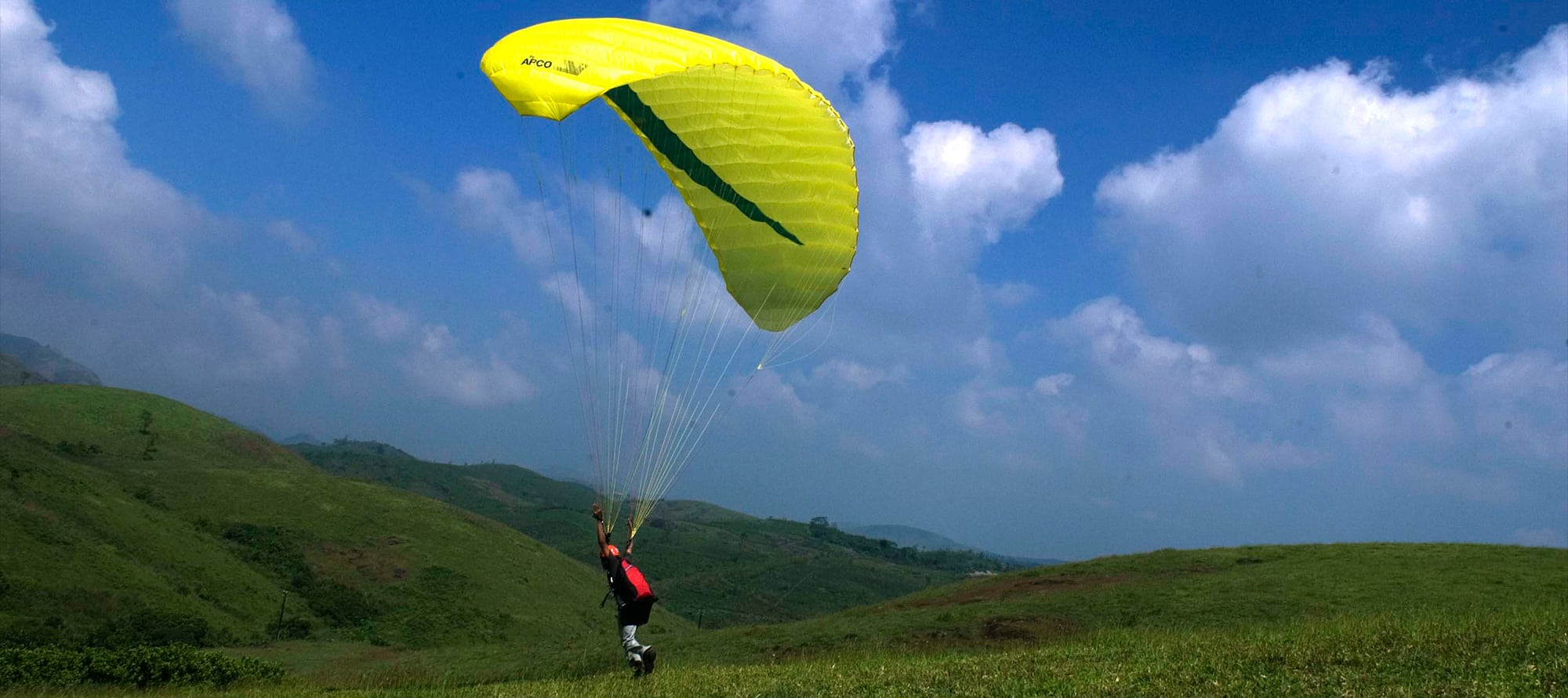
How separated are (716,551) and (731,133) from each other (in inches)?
3663

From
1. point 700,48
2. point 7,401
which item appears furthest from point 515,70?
point 7,401

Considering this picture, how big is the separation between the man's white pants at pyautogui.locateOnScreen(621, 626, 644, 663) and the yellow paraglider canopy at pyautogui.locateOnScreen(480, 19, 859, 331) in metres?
5.06

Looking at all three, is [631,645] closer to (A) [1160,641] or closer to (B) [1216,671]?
(B) [1216,671]

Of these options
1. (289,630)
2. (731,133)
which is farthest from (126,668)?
(289,630)

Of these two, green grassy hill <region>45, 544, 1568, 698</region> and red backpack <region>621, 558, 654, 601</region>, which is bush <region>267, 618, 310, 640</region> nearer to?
green grassy hill <region>45, 544, 1568, 698</region>

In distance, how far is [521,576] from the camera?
46.4 metres

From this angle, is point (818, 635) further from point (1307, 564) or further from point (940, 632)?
point (1307, 564)

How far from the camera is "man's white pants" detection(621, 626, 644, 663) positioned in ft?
32.8

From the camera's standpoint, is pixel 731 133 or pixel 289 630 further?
pixel 289 630

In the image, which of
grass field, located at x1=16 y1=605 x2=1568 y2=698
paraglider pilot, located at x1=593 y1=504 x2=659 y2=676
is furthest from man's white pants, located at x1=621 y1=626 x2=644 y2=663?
grass field, located at x1=16 y1=605 x2=1568 y2=698

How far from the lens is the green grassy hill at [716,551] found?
223ft

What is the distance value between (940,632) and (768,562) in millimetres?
71829

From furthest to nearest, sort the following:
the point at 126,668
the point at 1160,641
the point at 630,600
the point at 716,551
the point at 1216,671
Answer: the point at 716,551
the point at 126,668
the point at 1160,641
the point at 630,600
the point at 1216,671

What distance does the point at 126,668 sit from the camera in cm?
1465
